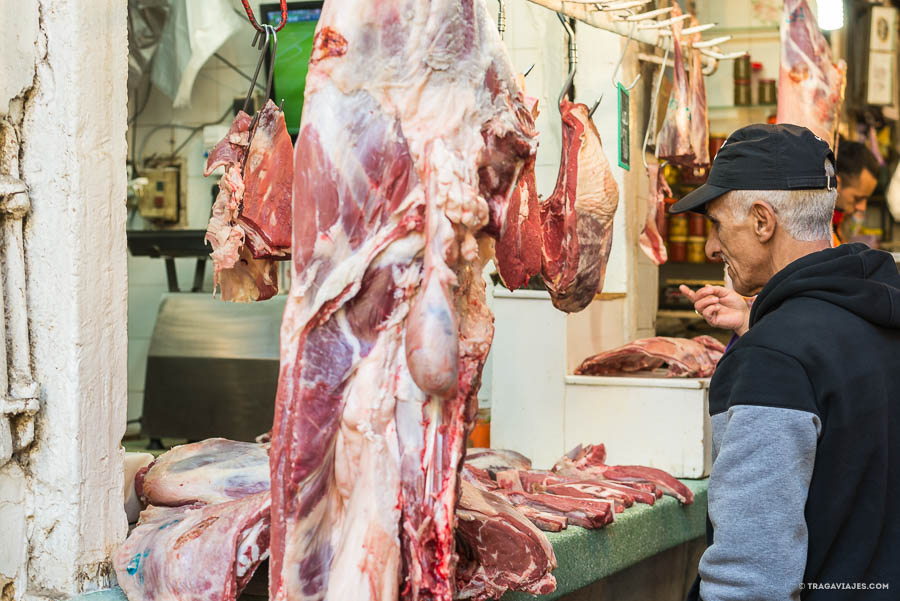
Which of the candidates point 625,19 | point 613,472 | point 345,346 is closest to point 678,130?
point 625,19

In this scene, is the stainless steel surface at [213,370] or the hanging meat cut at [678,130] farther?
the stainless steel surface at [213,370]

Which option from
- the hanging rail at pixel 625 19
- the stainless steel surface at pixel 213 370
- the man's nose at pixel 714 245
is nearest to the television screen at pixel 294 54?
the stainless steel surface at pixel 213 370

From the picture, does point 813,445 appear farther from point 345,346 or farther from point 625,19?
point 625,19

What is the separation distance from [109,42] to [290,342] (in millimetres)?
1134

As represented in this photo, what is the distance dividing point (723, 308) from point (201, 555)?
1964mm

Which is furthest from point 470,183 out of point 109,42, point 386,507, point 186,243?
point 186,243

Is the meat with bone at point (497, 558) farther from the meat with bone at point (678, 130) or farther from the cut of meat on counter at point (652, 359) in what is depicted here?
the meat with bone at point (678, 130)

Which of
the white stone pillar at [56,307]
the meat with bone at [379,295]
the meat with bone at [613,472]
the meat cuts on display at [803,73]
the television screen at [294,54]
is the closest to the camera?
the meat with bone at [379,295]

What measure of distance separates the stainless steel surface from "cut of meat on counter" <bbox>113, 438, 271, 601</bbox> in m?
4.00

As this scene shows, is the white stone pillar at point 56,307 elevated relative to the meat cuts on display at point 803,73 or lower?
lower

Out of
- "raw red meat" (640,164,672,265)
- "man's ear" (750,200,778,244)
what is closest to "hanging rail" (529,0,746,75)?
"raw red meat" (640,164,672,265)

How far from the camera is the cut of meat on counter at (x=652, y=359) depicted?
476 centimetres

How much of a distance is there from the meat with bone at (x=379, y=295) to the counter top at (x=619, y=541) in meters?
0.80

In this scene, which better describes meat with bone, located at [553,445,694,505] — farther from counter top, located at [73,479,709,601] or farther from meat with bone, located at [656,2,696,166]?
meat with bone, located at [656,2,696,166]
